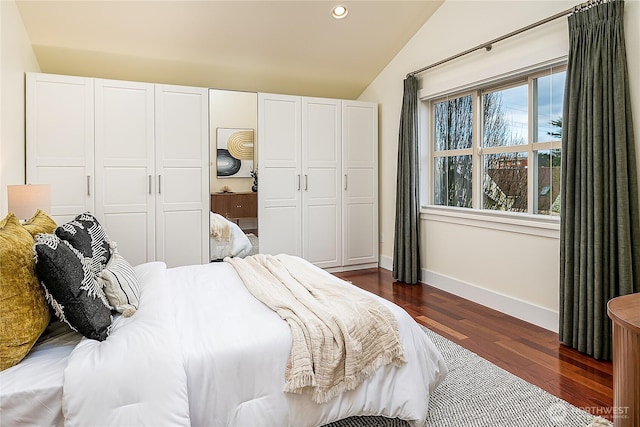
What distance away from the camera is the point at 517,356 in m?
2.63

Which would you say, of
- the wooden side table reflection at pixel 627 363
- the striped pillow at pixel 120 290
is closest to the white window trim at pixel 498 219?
the wooden side table reflection at pixel 627 363

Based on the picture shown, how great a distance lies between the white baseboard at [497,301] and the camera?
3.12 m

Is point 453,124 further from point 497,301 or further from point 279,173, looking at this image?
point 279,173

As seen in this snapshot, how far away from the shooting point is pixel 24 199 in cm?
266

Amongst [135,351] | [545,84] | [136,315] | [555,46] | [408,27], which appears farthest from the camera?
[408,27]

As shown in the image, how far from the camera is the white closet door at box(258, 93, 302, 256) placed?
448cm

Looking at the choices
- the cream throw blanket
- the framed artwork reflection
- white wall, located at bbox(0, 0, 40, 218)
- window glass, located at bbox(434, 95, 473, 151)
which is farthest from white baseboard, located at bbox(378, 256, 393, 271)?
white wall, located at bbox(0, 0, 40, 218)

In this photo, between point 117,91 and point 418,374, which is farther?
point 117,91

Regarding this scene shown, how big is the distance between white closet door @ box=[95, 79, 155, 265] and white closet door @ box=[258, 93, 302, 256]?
1.11m

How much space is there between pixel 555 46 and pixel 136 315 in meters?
3.22

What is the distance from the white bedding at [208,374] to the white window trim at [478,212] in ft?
5.57

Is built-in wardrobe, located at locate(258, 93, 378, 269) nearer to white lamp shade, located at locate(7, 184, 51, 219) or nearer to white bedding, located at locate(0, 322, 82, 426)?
white lamp shade, located at locate(7, 184, 51, 219)

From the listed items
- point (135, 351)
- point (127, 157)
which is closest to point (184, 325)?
point (135, 351)

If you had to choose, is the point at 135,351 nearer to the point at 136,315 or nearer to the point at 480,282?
the point at 136,315
